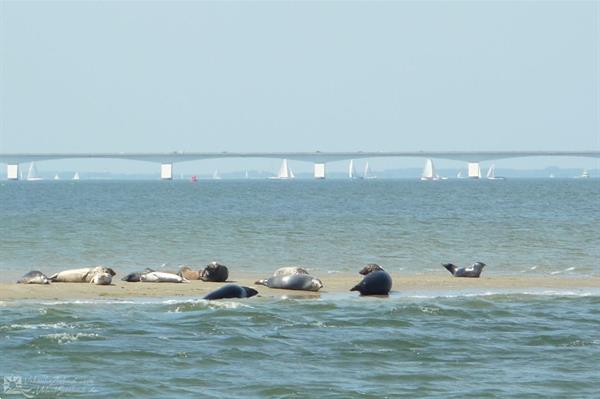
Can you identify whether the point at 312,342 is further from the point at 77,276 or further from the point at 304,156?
the point at 304,156

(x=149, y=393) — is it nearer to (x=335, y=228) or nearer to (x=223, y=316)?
(x=223, y=316)

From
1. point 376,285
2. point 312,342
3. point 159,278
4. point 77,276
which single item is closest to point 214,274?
point 159,278

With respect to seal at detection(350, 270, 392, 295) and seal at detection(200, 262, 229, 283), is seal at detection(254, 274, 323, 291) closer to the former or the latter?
seal at detection(350, 270, 392, 295)

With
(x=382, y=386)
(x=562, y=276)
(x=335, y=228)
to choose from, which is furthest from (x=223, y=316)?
(x=335, y=228)

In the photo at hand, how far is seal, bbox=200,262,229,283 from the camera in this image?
2527cm

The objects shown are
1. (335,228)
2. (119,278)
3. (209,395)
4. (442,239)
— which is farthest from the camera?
(335,228)

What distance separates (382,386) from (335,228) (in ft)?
117

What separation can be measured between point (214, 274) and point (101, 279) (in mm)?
2390

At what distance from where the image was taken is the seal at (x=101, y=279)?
79.2ft

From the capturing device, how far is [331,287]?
80.9 feet

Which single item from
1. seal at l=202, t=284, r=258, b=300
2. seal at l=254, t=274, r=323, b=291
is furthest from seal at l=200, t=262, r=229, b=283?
seal at l=202, t=284, r=258, b=300

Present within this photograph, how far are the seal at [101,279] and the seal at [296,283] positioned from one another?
304cm

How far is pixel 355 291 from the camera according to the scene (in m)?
23.8

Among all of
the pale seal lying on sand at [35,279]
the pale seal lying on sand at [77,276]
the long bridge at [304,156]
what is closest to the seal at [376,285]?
the pale seal lying on sand at [77,276]
